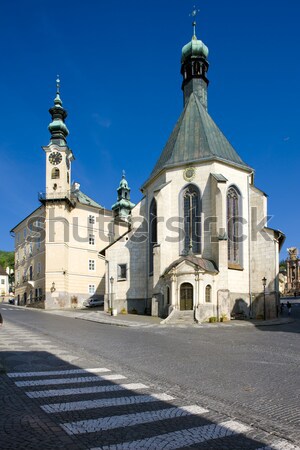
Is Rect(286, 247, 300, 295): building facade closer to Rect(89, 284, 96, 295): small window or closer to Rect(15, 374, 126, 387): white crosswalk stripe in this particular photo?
Rect(89, 284, 96, 295): small window

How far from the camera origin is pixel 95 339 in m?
16.8

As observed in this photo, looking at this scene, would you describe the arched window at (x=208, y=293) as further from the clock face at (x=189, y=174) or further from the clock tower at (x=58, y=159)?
the clock tower at (x=58, y=159)

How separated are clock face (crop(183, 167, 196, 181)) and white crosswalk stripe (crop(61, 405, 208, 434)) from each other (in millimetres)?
28656

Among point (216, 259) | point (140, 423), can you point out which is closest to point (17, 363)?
point (140, 423)

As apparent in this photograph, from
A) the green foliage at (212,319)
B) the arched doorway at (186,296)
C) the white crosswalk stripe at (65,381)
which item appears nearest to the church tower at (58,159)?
the arched doorway at (186,296)

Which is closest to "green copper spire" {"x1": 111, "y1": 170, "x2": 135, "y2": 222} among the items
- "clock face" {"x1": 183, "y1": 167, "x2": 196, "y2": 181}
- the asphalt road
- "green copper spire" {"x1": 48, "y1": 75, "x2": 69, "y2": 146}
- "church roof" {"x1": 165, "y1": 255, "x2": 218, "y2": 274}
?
"green copper spire" {"x1": 48, "y1": 75, "x2": 69, "y2": 146}

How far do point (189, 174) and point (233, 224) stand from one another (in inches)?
217

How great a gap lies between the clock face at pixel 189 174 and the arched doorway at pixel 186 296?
945 centimetres

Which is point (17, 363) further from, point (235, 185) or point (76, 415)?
point (235, 185)

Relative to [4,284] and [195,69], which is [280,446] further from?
[4,284]

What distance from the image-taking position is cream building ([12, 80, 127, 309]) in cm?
4930

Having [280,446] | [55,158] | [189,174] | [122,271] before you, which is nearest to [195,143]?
[189,174]

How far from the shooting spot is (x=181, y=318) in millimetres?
Result: 28797

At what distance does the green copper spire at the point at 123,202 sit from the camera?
70562 mm
